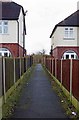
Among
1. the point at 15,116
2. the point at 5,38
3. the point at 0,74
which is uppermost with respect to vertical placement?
the point at 5,38

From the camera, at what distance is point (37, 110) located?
8.98 meters

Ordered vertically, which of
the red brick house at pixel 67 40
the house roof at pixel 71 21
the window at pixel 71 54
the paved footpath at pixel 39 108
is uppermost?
the house roof at pixel 71 21

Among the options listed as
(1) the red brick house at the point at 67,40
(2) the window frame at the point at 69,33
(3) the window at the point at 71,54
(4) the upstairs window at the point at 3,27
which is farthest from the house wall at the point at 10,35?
(3) the window at the point at 71,54

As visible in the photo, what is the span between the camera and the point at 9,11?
1375 inches

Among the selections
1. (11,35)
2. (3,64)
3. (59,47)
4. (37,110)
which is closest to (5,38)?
(11,35)

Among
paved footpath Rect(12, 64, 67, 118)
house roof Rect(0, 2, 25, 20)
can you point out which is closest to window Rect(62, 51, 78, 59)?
house roof Rect(0, 2, 25, 20)

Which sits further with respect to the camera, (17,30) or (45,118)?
(17,30)

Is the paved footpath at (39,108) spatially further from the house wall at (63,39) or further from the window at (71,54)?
the house wall at (63,39)

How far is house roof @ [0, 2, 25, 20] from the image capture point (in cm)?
3328

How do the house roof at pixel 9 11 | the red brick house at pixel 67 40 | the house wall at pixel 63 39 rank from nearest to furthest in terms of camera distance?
the house roof at pixel 9 11 → the red brick house at pixel 67 40 → the house wall at pixel 63 39

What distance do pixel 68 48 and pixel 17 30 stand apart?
829cm

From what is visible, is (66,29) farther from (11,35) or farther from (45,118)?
(45,118)

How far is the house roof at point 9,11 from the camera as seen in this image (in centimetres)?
3328

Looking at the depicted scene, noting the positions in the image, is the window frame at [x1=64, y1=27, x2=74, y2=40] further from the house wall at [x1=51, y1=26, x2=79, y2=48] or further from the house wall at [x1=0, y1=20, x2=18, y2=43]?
the house wall at [x1=0, y1=20, x2=18, y2=43]
